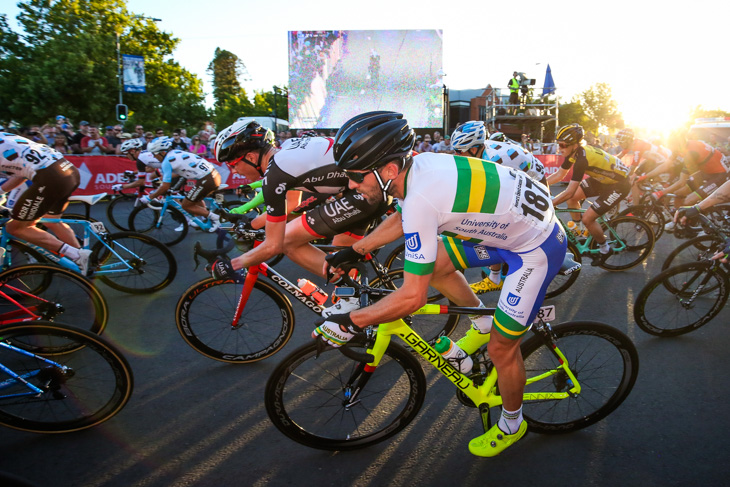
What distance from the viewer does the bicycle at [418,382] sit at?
2725 mm

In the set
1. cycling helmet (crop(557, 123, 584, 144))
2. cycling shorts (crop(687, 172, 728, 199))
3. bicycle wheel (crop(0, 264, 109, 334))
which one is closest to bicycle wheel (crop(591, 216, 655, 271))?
cycling helmet (crop(557, 123, 584, 144))

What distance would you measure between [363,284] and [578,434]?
1752 millimetres

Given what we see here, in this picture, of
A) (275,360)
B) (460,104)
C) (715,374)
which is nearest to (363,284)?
(275,360)

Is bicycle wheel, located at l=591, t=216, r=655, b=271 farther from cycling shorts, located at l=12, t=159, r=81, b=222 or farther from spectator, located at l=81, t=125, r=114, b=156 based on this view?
spectator, located at l=81, t=125, r=114, b=156

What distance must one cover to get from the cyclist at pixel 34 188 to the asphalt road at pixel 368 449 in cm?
184

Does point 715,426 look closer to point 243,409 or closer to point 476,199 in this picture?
point 476,199

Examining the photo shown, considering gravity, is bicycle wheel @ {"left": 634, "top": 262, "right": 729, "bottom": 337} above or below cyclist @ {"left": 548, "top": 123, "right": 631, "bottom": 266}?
below

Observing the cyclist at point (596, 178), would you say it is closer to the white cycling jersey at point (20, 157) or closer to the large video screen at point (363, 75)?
the white cycling jersey at point (20, 157)

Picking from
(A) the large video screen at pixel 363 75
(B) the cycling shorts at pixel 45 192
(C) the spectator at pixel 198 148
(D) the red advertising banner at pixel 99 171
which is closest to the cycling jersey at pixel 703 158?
(B) the cycling shorts at pixel 45 192

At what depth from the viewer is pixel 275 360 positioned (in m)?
4.17

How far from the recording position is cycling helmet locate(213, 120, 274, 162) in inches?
160

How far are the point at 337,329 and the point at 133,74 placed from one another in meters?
25.6

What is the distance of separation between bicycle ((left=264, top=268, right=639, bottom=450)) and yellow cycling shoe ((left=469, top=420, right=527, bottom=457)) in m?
0.11

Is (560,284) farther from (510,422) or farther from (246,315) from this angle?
(246,315)
